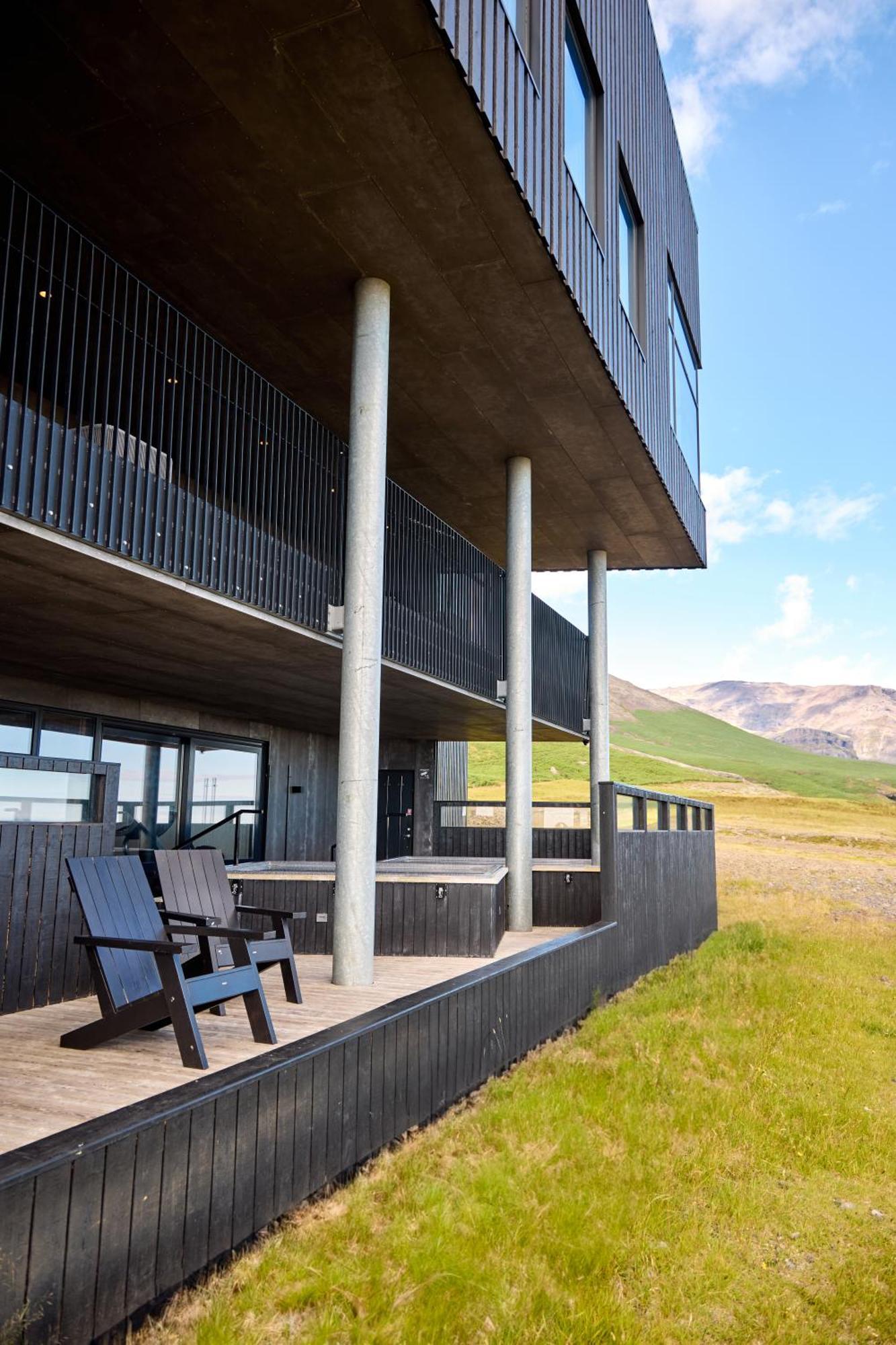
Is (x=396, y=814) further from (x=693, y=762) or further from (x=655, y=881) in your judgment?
(x=693, y=762)

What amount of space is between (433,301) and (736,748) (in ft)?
392

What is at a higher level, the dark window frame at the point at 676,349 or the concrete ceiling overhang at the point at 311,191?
the dark window frame at the point at 676,349

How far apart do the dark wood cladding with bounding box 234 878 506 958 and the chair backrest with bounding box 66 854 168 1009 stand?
2698mm

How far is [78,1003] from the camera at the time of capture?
16.6 feet

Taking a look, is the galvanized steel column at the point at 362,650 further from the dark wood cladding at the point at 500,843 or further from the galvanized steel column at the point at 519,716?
the dark wood cladding at the point at 500,843

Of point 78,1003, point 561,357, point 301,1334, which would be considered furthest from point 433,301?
point 301,1334

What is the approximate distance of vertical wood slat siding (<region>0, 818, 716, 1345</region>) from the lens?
8.12 feet

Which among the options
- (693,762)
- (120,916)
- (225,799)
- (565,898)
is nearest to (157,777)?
(225,799)

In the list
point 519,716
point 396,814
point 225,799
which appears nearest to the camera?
point 519,716

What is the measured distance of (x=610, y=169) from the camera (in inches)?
345

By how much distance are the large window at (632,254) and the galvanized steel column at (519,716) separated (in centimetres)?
237

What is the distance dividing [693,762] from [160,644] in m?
86.5

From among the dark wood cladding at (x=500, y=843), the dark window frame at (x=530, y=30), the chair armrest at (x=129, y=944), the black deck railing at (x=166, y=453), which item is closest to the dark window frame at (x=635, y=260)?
the dark window frame at (x=530, y=30)

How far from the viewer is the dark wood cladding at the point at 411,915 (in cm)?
690
